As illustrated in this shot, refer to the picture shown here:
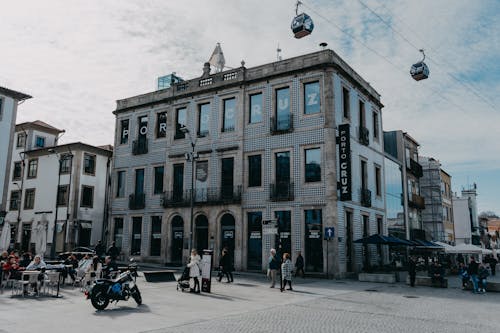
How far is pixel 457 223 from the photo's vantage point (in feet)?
179

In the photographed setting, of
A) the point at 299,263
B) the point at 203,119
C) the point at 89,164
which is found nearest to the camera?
the point at 299,263

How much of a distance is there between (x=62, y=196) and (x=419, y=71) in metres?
33.2

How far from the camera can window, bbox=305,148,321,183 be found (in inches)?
1008

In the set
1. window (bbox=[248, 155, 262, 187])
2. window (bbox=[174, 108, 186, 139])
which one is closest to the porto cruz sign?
window (bbox=[248, 155, 262, 187])

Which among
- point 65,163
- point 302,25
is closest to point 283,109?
point 302,25

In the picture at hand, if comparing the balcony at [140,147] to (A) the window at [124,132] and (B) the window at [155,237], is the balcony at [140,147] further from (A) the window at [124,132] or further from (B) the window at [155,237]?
(B) the window at [155,237]

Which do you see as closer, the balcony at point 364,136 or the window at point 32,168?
the balcony at point 364,136

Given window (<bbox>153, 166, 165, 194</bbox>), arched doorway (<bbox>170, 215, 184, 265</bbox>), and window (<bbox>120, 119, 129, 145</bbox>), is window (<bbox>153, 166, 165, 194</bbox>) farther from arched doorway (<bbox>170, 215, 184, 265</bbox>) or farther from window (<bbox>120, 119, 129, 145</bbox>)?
window (<bbox>120, 119, 129, 145</bbox>)

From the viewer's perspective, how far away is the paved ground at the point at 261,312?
10225 millimetres

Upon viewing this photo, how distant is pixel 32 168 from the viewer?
43.5 metres

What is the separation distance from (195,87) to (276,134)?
8252 mm

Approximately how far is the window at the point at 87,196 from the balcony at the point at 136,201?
28.6 feet

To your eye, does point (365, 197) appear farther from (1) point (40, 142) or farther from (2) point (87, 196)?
(1) point (40, 142)

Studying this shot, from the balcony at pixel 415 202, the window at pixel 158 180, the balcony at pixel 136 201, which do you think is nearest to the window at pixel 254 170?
the window at pixel 158 180
